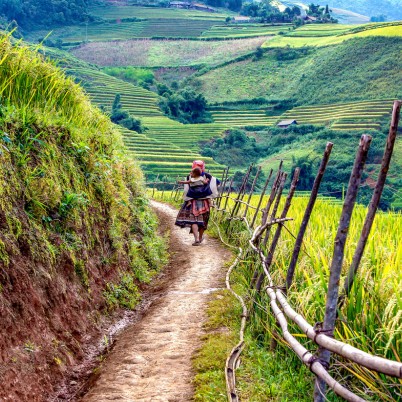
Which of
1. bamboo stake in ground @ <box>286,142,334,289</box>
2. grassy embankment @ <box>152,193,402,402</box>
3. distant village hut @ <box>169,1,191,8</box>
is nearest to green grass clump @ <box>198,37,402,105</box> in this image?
distant village hut @ <box>169,1,191,8</box>

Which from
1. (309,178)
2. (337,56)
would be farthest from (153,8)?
(309,178)

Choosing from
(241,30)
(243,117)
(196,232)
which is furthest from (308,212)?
(241,30)

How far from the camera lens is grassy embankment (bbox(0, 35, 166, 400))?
4.02m

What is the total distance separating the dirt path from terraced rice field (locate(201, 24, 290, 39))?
100 m

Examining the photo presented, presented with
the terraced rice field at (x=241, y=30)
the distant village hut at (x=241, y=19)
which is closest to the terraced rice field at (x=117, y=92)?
the terraced rice field at (x=241, y=30)

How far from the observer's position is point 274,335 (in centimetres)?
427

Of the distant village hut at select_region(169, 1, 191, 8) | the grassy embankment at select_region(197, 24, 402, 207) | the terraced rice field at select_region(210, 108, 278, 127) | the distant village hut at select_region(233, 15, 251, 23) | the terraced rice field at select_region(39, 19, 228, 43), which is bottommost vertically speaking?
the terraced rice field at select_region(210, 108, 278, 127)

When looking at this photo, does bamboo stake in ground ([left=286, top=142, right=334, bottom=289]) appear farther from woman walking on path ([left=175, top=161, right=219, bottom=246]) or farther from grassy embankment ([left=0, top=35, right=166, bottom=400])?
woman walking on path ([left=175, top=161, right=219, bottom=246])

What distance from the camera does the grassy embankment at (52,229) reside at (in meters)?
4.02

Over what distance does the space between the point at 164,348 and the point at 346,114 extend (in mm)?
67015

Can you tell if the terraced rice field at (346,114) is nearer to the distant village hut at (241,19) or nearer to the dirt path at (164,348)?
the distant village hut at (241,19)

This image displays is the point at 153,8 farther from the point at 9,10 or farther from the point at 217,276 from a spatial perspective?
the point at 217,276

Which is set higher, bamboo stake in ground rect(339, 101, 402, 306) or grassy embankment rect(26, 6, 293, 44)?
grassy embankment rect(26, 6, 293, 44)

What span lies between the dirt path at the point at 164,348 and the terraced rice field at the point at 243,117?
221 feet
